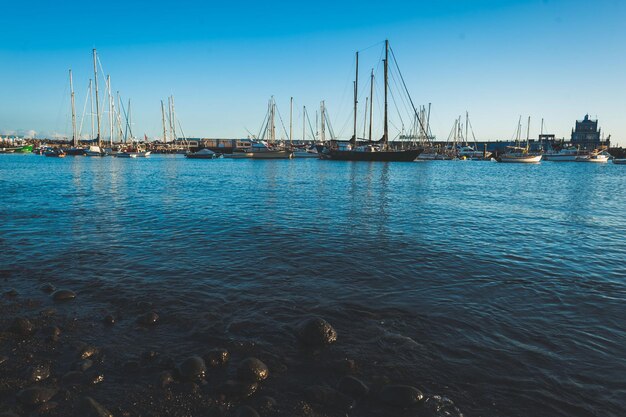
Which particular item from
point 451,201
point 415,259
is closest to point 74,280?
point 415,259

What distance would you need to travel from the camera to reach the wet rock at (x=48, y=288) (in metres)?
9.50

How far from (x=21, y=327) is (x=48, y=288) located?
2673 millimetres

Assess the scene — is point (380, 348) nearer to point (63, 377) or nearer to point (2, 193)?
point (63, 377)

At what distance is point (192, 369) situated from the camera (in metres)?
6.05

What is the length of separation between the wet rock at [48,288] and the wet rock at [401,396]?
336 inches

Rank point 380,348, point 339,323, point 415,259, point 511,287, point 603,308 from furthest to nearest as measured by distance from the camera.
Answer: point 415,259 → point 511,287 → point 603,308 → point 339,323 → point 380,348

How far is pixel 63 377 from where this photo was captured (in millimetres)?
5828

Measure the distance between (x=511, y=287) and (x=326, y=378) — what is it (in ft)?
22.0

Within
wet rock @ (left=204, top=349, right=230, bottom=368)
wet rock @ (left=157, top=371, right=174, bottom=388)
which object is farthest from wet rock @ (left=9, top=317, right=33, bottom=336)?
wet rock @ (left=204, top=349, right=230, bottom=368)

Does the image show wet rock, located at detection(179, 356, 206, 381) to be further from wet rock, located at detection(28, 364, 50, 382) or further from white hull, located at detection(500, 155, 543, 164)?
white hull, located at detection(500, 155, 543, 164)

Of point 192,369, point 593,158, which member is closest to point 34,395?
point 192,369

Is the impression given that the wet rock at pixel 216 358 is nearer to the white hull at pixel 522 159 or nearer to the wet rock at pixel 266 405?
the wet rock at pixel 266 405

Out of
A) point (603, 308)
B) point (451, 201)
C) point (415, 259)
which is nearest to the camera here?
point (603, 308)

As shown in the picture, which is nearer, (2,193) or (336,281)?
(336,281)
